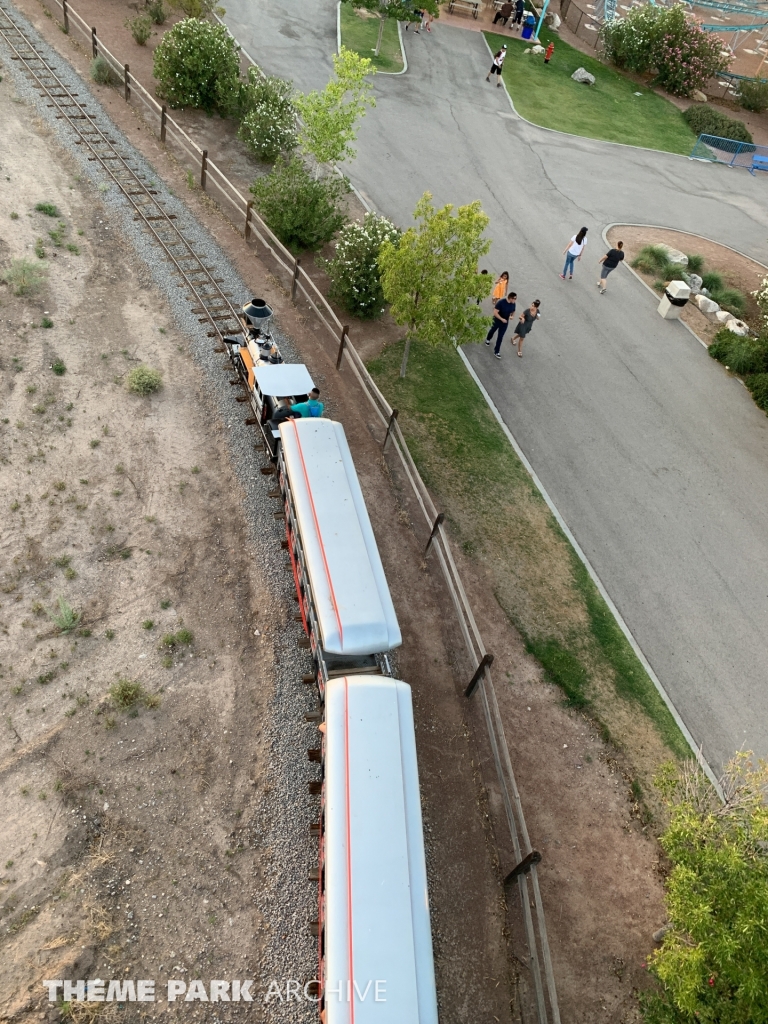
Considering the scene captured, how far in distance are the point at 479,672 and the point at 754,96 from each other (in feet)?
142

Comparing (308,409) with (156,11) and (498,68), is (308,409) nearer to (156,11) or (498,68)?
(156,11)

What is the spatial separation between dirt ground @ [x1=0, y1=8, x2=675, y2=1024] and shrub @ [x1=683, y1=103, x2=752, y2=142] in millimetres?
34371

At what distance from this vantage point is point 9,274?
17.3 meters

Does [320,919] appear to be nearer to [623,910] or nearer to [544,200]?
[623,910]

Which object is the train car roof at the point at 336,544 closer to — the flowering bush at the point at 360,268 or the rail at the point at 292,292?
the rail at the point at 292,292

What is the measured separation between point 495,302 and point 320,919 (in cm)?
1626

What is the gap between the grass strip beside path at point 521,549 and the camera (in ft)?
41.1

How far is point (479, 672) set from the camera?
1150 cm

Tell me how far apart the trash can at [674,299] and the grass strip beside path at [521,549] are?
28.7ft

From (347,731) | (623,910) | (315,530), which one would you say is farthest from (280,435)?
(623,910)

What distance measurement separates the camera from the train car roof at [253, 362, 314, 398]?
13703mm

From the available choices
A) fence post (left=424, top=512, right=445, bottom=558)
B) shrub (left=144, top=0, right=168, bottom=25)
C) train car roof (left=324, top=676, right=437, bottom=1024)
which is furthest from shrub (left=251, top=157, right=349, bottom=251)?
shrub (left=144, top=0, right=168, bottom=25)

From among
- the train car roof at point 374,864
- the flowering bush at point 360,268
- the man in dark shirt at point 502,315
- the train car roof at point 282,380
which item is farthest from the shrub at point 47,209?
the train car roof at point 374,864

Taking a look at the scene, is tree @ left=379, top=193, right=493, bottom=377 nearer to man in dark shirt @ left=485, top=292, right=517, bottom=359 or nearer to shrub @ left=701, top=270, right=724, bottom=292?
man in dark shirt @ left=485, top=292, right=517, bottom=359
